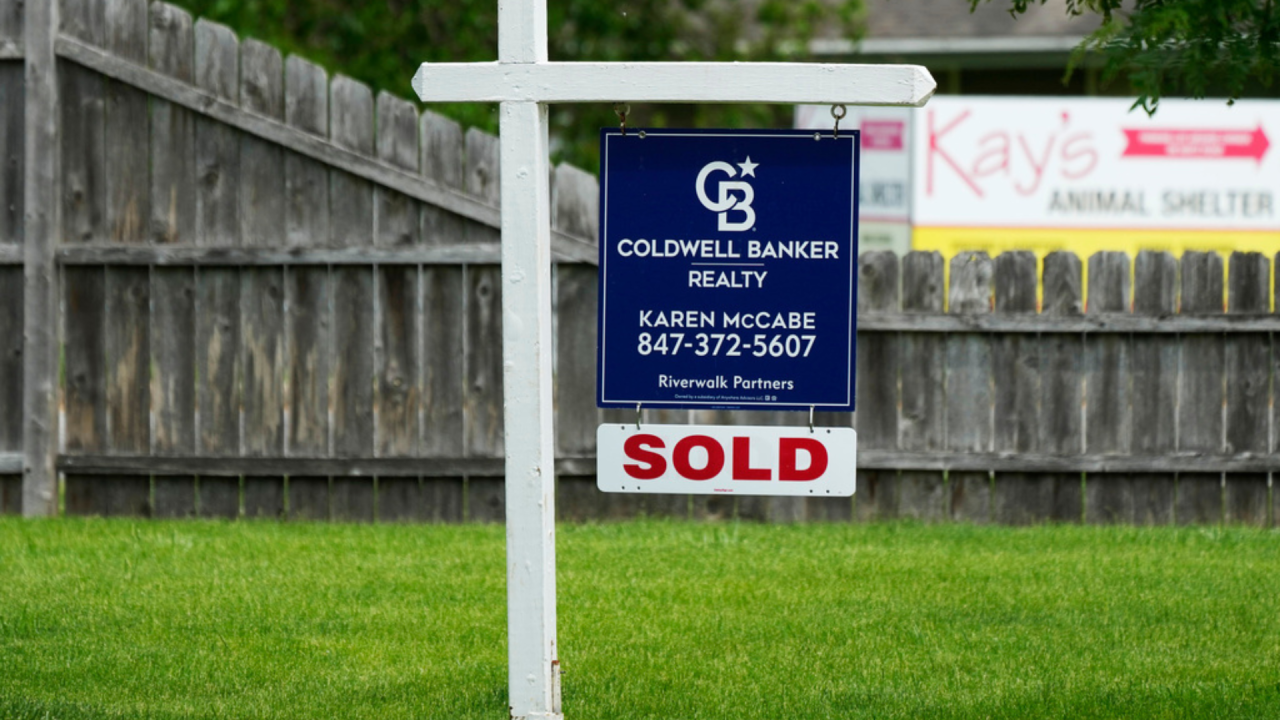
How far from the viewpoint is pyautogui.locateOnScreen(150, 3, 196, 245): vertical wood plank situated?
831cm

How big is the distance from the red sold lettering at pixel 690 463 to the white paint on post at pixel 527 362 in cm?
37

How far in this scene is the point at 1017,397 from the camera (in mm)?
8273

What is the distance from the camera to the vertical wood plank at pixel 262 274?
8273mm

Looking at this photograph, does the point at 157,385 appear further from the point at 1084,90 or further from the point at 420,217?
the point at 1084,90

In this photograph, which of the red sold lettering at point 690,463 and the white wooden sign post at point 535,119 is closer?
the white wooden sign post at point 535,119

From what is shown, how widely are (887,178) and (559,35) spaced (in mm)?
4900

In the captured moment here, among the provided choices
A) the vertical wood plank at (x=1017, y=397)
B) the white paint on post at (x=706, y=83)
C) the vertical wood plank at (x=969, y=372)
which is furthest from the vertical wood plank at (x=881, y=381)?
the white paint on post at (x=706, y=83)

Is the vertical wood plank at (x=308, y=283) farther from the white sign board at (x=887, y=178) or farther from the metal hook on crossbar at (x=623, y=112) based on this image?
the white sign board at (x=887, y=178)

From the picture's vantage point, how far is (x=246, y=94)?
8.27 metres

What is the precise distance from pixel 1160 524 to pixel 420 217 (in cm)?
425

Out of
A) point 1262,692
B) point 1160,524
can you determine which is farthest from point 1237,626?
point 1160,524

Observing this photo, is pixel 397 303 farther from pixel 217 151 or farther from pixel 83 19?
pixel 83 19

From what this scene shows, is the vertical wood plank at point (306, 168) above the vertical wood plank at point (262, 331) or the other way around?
above

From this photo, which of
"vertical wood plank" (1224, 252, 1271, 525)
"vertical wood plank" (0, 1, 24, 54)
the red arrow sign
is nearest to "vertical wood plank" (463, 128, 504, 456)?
"vertical wood plank" (0, 1, 24, 54)
